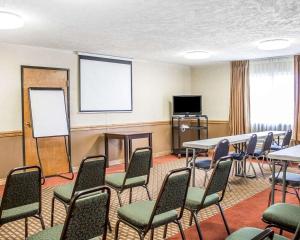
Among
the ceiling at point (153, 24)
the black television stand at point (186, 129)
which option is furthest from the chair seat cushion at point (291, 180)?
the black television stand at point (186, 129)

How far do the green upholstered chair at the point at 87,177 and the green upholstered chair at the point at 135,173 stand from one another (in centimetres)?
35

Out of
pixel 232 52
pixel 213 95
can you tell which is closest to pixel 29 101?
pixel 232 52

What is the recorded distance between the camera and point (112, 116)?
6.72 meters

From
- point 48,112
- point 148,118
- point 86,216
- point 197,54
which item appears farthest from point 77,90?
point 86,216

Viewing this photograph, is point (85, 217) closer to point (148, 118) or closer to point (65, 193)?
point (65, 193)

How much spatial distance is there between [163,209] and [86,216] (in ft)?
2.20

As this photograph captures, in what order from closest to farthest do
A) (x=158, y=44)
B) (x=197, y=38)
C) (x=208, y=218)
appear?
(x=208, y=218) < (x=197, y=38) < (x=158, y=44)

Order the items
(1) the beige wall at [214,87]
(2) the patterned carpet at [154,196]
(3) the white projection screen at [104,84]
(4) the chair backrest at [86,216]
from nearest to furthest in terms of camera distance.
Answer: (4) the chair backrest at [86,216]
(2) the patterned carpet at [154,196]
(3) the white projection screen at [104,84]
(1) the beige wall at [214,87]

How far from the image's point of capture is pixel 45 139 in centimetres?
561

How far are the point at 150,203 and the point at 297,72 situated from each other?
541 cm

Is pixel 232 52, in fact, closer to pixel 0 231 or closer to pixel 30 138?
pixel 30 138

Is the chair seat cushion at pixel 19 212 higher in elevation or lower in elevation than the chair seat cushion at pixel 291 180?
lower

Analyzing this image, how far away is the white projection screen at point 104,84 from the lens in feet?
20.3

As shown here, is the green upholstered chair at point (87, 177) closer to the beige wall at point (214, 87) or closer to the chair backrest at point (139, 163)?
the chair backrest at point (139, 163)
